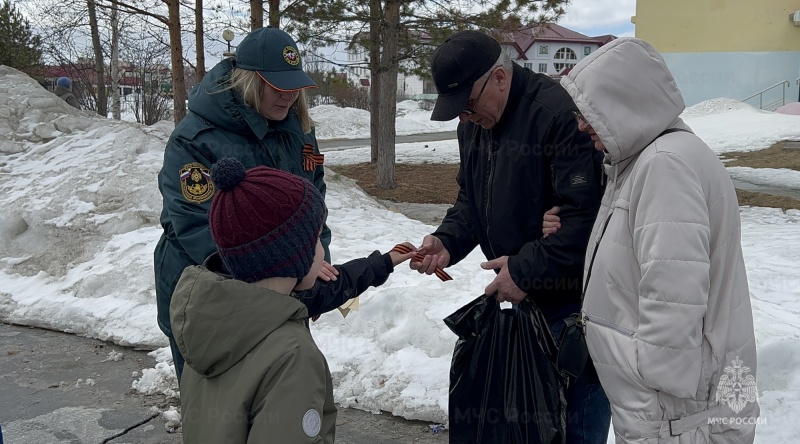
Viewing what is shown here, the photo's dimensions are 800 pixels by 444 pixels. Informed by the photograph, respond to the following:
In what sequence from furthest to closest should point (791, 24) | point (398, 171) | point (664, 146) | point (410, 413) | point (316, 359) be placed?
point (791, 24) → point (398, 171) → point (410, 413) → point (664, 146) → point (316, 359)

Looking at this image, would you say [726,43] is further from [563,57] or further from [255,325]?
[255,325]

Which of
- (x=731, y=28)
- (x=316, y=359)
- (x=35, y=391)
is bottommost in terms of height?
(x=35, y=391)

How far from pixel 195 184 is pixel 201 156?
0.39 ft

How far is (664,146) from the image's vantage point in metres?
1.97

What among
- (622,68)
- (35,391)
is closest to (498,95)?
(622,68)

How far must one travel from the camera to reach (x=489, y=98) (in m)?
2.64

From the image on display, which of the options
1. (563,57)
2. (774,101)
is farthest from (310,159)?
(563,57)

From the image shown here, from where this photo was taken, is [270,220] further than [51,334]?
No

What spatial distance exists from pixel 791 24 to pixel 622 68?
101 feet

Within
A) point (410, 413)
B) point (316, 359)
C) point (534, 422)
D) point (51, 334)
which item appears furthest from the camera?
point (51, 334)

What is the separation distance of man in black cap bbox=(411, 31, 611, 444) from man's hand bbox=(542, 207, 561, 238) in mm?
26

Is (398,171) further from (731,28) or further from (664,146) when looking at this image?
(731,28)

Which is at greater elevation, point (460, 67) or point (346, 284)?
point (460, 67)

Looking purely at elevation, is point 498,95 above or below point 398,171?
above
